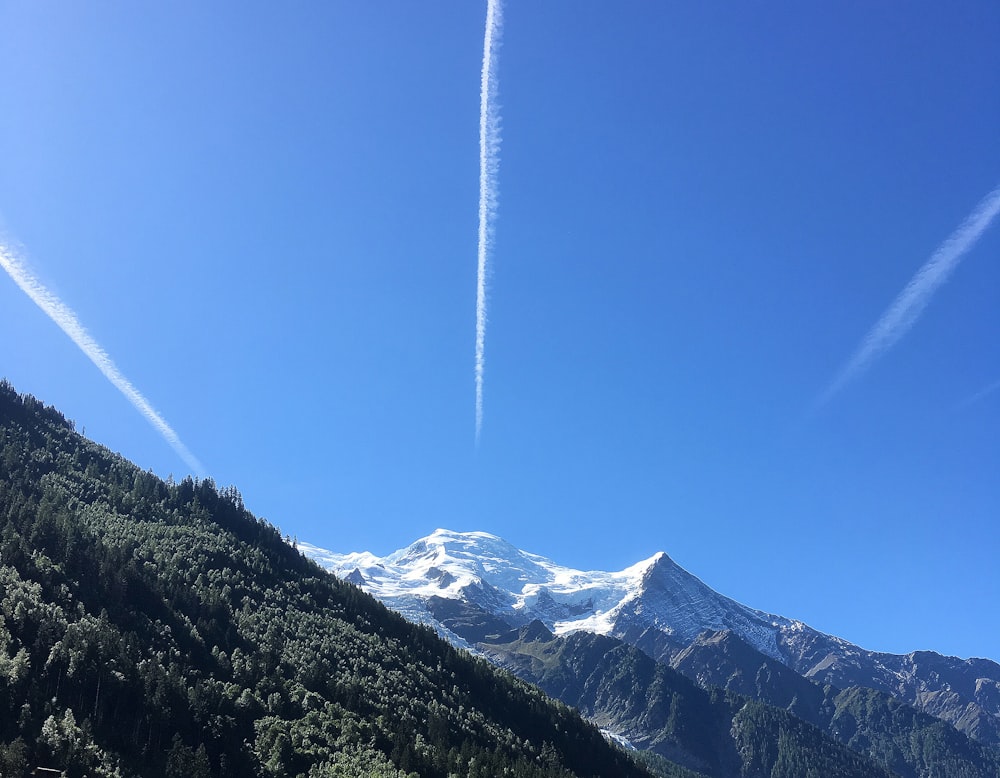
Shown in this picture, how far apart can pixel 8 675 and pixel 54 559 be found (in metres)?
72.1

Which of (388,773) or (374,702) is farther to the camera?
(374,702)

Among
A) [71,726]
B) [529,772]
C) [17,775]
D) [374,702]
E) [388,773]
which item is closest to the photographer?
[17,775]

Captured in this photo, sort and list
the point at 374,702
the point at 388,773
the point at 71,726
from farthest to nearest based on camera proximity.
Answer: the point at 374,702, the point at 388,773, the point at 71,726

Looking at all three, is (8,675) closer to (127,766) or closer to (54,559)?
(127,766)

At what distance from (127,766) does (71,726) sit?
1041 cm

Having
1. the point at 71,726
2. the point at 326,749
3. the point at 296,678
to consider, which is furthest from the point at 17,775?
the point at 296,678

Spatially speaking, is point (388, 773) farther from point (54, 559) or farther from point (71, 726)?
point (54, 559)

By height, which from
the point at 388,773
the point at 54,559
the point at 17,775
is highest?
the point at 54,559

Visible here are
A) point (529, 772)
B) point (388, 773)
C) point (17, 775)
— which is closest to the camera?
point (17, 775)

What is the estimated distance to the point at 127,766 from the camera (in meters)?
126

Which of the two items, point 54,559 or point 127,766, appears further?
point 54,559

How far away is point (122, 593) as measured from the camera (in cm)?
19112

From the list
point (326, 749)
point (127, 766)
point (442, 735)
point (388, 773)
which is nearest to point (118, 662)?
point (127, 766)

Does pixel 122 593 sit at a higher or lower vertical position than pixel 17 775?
higher
